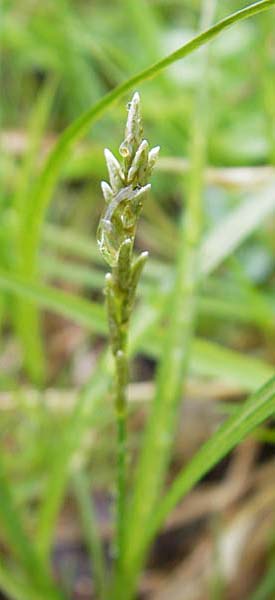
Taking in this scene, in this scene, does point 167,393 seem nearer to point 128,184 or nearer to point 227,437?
point 227,437

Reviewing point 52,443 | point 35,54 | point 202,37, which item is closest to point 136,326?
point 52,443

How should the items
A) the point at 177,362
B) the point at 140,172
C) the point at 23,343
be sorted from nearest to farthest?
1. the point at 140,172
2. the point at 177,362
3. the point at 23,343

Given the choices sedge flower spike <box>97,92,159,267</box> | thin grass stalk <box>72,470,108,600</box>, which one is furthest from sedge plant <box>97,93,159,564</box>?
thin grass stalk <box>72,470,108,600</box>

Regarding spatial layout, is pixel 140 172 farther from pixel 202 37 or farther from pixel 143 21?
pixel 143 21

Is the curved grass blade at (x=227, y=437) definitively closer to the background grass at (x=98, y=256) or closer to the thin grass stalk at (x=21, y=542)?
the background grass at (x=98, y=256)

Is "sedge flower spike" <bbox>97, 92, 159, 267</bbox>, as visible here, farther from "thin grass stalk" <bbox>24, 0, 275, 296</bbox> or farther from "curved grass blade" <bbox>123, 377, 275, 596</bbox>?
"curved grass blade" <bbox>123, 377, 275, 596</bbox>

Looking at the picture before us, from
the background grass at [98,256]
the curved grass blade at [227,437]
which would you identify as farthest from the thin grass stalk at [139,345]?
the curved grass blade at [227,437]

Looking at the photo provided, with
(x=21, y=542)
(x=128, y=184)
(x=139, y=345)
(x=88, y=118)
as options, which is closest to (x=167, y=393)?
(x=139, y=345)
